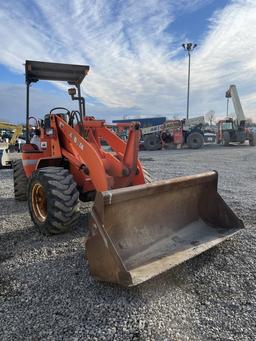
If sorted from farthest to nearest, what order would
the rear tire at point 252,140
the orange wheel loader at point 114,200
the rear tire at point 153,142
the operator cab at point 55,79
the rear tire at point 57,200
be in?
the rear tire at point 252,140
the rear tire at point 153,142
the operator cab at point 55,79
the rear tire at point 57,200
the orange wheel loader at point 114,200

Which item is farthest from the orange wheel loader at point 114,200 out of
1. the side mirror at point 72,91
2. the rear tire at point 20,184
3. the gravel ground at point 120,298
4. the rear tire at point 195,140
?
the rear tire at point 195,140

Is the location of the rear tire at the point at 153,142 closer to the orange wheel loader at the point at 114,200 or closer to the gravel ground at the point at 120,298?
the orange wheel loader at the point at 114,200

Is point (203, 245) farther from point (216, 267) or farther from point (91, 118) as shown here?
point (91, 118)

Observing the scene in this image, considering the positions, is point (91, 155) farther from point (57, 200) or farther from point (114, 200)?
point (114, 200)

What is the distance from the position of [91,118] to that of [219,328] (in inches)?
159

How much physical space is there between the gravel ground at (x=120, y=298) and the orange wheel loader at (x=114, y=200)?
0.19 m

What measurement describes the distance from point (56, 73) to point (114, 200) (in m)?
3.47

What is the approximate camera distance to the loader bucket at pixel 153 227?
282 centimetres

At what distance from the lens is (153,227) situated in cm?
366

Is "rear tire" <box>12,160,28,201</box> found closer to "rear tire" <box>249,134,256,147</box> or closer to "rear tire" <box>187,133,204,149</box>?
"rear tire" <box>187,133,204,149</box>

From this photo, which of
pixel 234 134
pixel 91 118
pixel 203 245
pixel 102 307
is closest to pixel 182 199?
pixel 203 245

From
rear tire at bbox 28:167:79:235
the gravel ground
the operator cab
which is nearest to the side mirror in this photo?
the operator cab


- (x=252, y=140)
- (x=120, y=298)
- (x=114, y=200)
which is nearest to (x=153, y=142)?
(x=252, y=140)

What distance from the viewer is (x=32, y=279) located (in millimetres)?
3080
